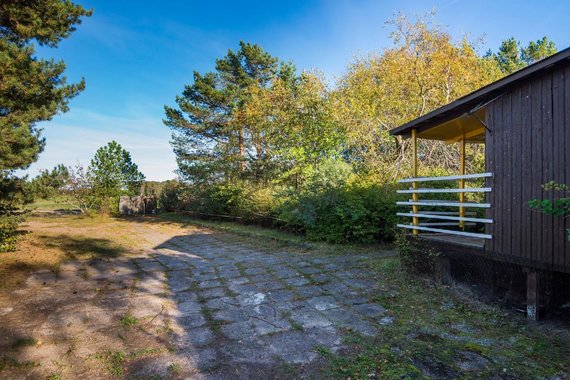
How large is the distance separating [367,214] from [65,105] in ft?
23.5

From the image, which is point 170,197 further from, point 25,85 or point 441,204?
point 441,204

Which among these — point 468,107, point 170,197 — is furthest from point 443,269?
point 170,197

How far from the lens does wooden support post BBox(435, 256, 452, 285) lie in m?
4.53

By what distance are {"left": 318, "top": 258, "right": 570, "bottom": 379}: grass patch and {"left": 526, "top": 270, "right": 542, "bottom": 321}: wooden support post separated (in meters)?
0.14

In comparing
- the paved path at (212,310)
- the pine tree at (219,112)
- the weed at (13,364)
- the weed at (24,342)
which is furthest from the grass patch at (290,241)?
the pine tree at (219,112)

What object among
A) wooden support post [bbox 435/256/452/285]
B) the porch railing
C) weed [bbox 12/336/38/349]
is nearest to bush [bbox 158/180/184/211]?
the porch railing

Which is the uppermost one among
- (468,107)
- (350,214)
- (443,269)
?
(468,107)

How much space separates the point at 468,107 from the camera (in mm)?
4227

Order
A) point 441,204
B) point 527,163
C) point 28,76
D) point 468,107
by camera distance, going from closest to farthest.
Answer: point 527,163, point 468,107, point 441,204, point 28,76

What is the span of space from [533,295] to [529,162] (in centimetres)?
144

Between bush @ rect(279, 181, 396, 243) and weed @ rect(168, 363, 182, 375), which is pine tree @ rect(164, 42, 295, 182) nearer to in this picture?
bush @ rect(279, 181, 396, 243)

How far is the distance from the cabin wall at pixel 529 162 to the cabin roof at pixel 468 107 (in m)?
0.13

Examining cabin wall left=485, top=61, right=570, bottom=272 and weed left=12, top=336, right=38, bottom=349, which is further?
cabin wall left=485, top=61, right=570, bottom=272

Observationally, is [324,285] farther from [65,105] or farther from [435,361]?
[65,105]
